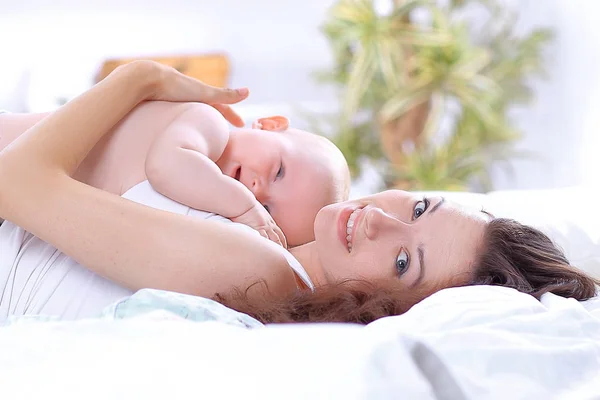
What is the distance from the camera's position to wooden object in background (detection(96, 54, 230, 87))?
13.9ft

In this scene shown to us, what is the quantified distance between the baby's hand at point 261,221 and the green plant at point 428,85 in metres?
2.26

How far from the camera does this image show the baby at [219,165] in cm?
154

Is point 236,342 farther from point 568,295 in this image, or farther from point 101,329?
point 568,295

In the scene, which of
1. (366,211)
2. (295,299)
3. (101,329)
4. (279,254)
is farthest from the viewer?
(366,211)

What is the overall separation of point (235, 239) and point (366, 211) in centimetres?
28

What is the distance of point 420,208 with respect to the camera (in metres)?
1.51

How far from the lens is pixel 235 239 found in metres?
1.36

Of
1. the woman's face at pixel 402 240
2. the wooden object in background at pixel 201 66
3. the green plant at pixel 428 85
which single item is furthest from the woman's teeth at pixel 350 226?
the wooden object in background at pixel 201 66

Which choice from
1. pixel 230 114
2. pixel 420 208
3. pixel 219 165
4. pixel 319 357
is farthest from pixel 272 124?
pixel 319 357

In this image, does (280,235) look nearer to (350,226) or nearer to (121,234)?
(350,226)

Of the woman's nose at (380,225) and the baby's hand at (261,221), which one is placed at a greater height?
the woman's nose at (380,225)

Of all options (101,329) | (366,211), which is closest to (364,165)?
(366,211)

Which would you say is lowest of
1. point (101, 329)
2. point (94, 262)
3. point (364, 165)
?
point (364, 165)

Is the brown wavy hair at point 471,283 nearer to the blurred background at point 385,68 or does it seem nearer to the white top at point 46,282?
the white top at point 46,282
